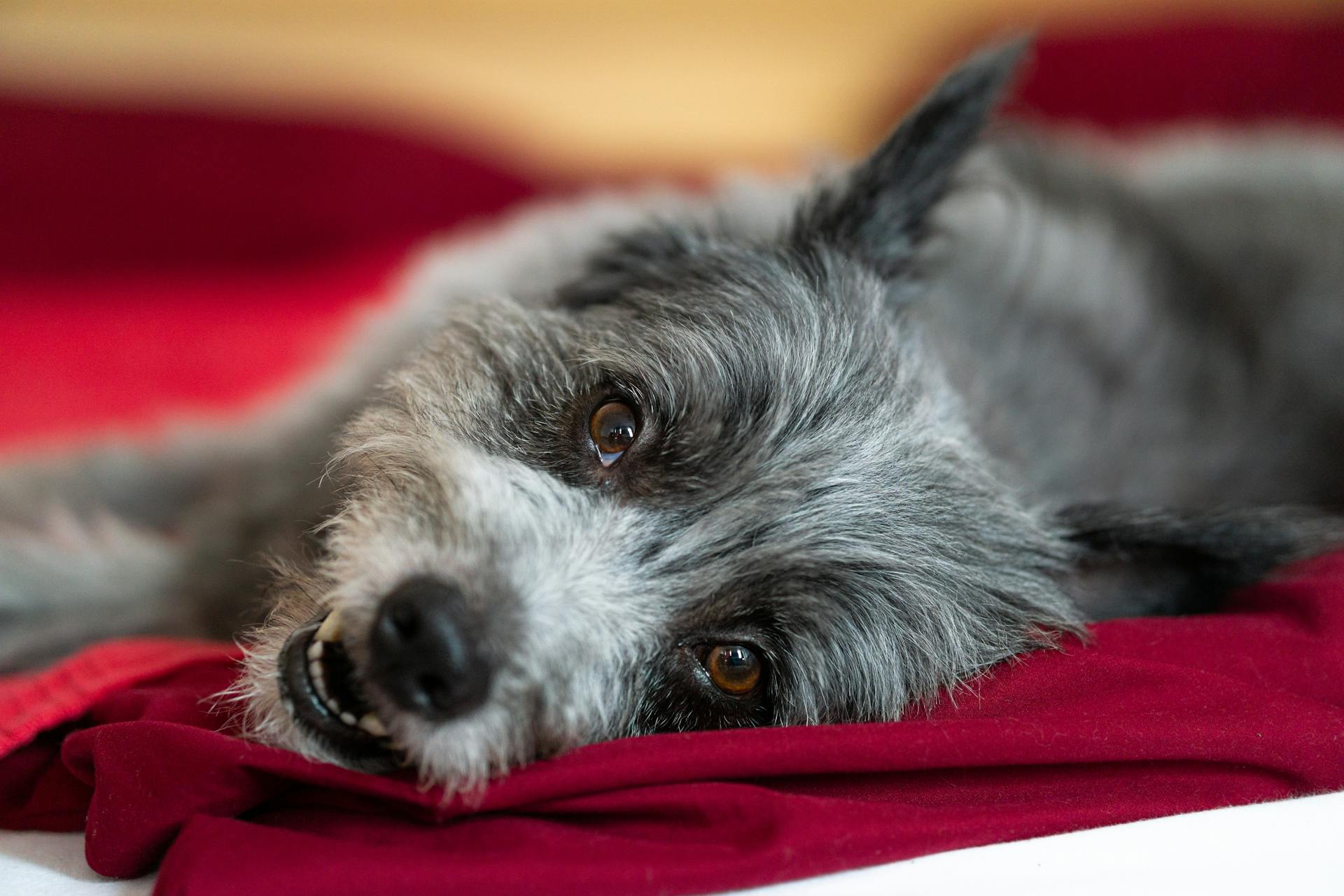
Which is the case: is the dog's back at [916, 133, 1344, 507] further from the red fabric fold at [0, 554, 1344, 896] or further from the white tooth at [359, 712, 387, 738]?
the white tooth at [359, 712, 387, 738]

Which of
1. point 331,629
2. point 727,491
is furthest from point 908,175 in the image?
point 331,629

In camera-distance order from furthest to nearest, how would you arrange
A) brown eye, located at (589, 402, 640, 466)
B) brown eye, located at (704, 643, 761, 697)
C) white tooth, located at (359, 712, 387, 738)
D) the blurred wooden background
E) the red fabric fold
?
1. the blurred wooden background
2. brown eye, located at (589, 402, 640, 466)
3. brown eye, located at (704, 643, 761, 697)
4. white tooth, located at (359, 712, 387, 738)
5. the red fabric fold

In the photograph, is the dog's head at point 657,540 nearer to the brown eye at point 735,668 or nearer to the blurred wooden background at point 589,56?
the brown eye at point 735,668

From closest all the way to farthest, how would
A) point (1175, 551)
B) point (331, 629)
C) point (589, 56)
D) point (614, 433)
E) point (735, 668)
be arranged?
point (331, 629) → point (735, 668) → point (614, 433) → point (1175, 551) → point (589, 56)

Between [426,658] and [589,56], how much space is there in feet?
19.7

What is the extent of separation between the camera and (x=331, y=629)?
1.61m

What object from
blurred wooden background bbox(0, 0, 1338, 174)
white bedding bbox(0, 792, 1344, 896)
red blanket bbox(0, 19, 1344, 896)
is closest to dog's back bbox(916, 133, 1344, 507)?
red blanket bbox(0, 19, 1344, 896)

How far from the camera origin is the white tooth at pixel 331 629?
1592mm

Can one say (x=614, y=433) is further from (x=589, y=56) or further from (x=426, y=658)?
(x=589, y=56)

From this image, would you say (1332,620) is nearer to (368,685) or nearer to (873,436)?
(873,436)

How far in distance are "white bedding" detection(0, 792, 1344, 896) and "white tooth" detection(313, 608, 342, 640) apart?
0.46m

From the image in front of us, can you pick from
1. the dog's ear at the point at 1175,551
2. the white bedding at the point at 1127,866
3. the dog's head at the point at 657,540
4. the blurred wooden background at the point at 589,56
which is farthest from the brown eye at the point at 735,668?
the blurred wooden background at the point at 589,56

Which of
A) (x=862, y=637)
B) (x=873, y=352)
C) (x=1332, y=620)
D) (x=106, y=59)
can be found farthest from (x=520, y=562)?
(x=106, y=59)

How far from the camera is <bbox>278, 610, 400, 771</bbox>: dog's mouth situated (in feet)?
5.25
